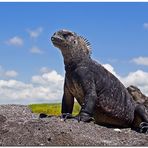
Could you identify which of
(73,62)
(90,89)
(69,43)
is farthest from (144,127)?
(69,43)

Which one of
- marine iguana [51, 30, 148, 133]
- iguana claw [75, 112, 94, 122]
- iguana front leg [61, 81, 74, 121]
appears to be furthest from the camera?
iguana front leg [61, 81, 74, 121]

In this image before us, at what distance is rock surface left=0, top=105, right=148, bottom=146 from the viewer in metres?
14.5

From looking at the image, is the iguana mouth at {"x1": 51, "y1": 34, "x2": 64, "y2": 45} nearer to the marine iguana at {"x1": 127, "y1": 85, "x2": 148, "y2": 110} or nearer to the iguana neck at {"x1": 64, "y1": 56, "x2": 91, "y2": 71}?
the iguana neck at {"x1": 64, "y1": 56, "x2": 91, "y2": 71}

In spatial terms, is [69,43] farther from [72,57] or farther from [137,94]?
[137,94]

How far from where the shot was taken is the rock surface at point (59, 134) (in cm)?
1453

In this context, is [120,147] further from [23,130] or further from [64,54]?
[64,54]

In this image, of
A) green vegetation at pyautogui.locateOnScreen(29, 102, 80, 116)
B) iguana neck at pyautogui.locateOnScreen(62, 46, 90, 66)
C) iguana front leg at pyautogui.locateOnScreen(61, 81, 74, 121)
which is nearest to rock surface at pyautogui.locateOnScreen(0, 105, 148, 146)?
iguana front leg at pyautogui.locateOnScreen(61, 81, 74, 121)

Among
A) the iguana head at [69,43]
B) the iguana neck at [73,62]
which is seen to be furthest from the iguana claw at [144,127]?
the iguana head at [69,43]

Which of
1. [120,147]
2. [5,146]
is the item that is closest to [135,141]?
[120,147]

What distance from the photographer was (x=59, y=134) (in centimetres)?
1472

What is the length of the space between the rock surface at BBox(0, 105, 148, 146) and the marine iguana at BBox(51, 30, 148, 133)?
29.7 inches

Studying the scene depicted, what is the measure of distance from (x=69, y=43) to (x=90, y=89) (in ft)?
5.37

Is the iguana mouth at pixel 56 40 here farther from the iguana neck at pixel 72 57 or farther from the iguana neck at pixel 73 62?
the iguana neck at pixel 73 62

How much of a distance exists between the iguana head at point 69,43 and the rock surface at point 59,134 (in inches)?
89.8
